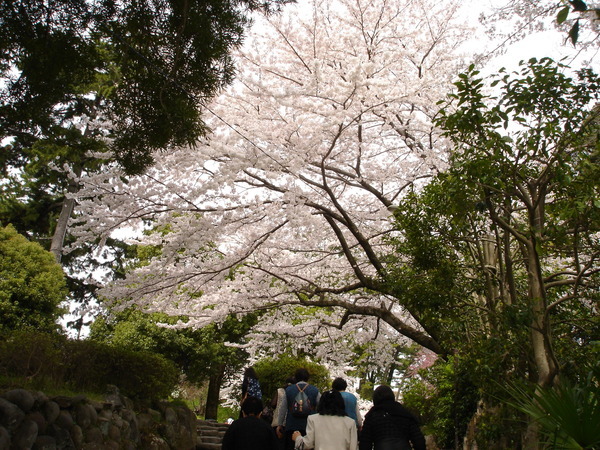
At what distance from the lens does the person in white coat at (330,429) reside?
372cm

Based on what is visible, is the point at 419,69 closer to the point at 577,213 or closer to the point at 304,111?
the point at 304,111

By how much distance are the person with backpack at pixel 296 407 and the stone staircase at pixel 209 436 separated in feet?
11.8

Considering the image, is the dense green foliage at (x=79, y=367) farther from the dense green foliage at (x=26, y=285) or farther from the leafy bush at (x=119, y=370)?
the dense green foliage at (x=26, y=285)

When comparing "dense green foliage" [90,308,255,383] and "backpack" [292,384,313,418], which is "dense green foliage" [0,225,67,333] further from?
"backpack" [292,384,313,418]

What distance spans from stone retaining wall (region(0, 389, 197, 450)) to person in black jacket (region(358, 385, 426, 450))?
3.01m

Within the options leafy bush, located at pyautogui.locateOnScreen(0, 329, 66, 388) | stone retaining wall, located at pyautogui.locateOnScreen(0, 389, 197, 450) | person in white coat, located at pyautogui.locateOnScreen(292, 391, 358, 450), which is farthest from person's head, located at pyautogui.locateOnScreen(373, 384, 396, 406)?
leafy bush, located at pyautogui.locateOnScreen(0, 329, 66, 388)

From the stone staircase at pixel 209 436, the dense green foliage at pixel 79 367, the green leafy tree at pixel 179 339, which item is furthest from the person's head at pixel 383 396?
the green leafy tree at pixel 179 339

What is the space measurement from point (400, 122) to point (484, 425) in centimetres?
537

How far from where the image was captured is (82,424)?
17.3 feet

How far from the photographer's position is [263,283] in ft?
31.0

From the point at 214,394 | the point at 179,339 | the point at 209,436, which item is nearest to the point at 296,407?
the point at 209,436

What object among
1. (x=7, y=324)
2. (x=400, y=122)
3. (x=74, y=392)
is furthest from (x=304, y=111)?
(x=7, y=324)

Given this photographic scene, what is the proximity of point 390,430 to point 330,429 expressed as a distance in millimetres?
462

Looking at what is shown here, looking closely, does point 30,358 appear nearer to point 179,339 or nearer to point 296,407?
point 296,407
